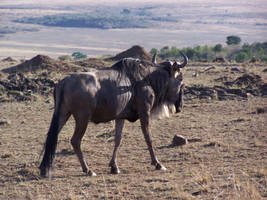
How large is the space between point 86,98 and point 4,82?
9647 millimetres

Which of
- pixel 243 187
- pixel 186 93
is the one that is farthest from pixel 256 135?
pixel 186 93

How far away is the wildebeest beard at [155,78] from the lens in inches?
308

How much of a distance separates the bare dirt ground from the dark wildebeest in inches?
16.2

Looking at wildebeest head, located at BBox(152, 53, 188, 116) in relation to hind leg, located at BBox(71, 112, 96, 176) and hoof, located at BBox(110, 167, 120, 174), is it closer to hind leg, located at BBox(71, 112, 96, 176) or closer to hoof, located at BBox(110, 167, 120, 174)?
hoof, located at BBox(110, 167, 120, 174)

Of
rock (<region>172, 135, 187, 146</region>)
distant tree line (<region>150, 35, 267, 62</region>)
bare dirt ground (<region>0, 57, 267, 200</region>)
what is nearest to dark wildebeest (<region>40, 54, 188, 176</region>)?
bare dirt ground (<region>0, 57, 267, 200</region>)

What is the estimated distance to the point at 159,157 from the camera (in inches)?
322

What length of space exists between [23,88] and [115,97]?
8705 mm

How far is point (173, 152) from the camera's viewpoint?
8.41 meters

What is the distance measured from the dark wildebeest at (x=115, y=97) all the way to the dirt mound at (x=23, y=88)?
689 centimetres

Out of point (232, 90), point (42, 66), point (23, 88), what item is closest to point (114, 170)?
point (232, 90)

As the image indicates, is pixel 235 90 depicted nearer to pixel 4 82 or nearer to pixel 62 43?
pixel 4 82

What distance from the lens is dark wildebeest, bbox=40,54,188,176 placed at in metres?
7.00

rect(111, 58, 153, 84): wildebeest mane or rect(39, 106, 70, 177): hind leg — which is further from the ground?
Result: rect(111, 58, 153, 84): wildebeest mane

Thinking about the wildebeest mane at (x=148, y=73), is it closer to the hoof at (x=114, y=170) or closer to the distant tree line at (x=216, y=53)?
the hoof at (x=114, y=170)
